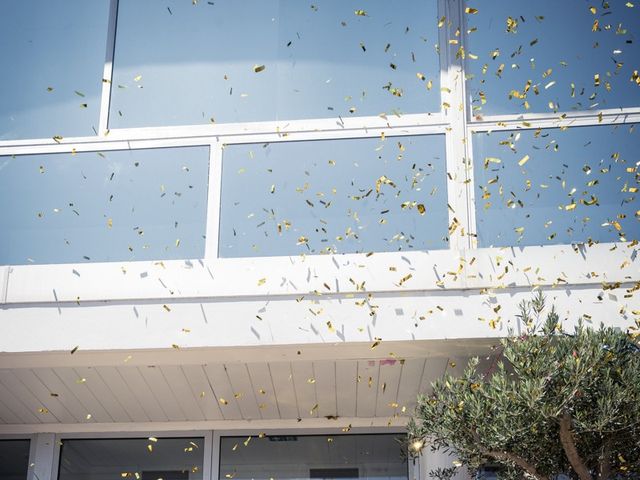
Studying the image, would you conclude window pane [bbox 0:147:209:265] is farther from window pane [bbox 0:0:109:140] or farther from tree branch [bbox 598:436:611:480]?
tree branch [bbox 598:436:611:480]

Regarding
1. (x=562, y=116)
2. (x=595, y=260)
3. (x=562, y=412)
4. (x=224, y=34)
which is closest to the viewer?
(x=562, y=412)

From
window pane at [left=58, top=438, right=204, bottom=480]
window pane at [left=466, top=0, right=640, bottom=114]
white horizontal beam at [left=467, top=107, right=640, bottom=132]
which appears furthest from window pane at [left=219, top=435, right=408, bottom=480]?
window pane at [left=466, top=0, right=640, bottom=114]

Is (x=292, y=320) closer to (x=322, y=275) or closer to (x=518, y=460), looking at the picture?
(x=322, y=275)

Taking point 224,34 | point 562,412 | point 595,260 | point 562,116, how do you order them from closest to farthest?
point 562,412 → point 595,260 → point 562,116 → point 224,34

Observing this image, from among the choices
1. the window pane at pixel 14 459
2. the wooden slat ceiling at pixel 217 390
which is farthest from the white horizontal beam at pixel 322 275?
the window pane at pixel 14 459

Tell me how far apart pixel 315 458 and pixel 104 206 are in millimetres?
2070

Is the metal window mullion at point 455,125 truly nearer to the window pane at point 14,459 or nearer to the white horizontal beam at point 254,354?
the white horizontal beam at point 254,354

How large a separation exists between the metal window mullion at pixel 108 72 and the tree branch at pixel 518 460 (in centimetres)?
291

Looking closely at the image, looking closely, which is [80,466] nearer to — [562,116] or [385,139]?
[385,139]

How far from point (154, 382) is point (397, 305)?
1538mm

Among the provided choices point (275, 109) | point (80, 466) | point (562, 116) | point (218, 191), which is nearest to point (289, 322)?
point (218, 191)

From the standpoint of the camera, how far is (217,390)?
6.02 meters

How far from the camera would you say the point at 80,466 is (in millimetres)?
6801

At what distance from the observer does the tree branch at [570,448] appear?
443cm
